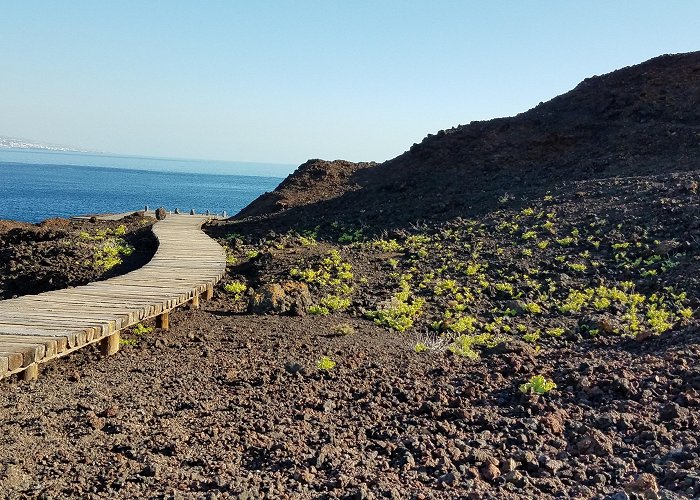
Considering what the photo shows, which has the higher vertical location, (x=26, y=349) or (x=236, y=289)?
(x=26, y=349)

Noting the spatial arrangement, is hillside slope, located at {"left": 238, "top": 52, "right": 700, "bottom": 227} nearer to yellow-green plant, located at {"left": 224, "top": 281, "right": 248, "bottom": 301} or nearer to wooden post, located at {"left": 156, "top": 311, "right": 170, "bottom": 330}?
yellow-green plant, located at {"left": 224, "top": 281, "right": 248, "bottom": 301}

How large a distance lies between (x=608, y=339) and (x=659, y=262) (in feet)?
13.3

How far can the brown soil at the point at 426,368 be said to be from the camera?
4332 mm

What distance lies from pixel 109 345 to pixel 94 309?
0.43 meters

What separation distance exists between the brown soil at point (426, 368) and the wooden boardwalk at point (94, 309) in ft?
1.46

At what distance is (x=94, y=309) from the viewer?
7.50 m

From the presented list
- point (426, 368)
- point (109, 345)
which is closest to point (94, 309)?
point (109, 345)

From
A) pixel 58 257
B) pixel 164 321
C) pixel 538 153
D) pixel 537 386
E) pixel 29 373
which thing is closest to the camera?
pixel 537 386

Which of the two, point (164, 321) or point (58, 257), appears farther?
point (58, 257)

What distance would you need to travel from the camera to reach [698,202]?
13.6 meters

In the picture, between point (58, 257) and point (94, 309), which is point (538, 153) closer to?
point (58, 257)

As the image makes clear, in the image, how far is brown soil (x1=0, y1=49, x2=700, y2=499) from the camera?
433 cm

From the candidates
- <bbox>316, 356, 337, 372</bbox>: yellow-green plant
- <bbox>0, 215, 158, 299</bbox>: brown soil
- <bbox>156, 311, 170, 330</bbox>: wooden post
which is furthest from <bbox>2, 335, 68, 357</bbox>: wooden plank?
<bbox>0, 215, 158, 299</bbox>: brown soil

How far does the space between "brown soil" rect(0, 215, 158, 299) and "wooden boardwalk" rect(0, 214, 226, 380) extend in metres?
1.97
